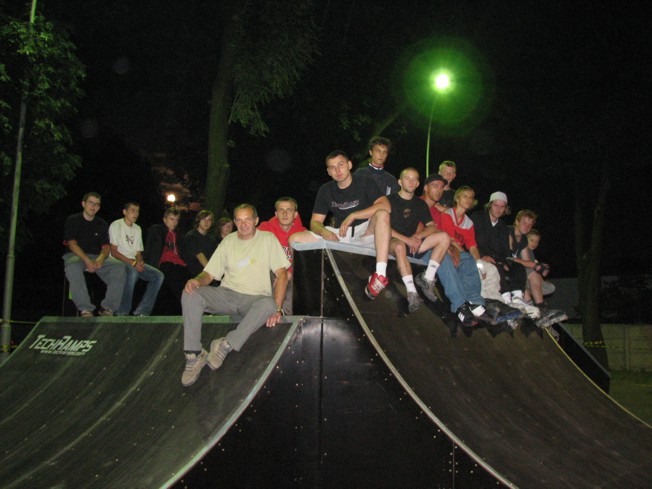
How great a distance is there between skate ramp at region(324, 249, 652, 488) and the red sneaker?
2.5 inches

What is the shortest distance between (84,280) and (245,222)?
383cm

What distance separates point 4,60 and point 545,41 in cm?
1628

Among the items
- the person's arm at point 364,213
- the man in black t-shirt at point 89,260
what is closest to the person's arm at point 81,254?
the man in black t-shirt at point 89,260

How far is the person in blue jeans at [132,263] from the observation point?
331 inches

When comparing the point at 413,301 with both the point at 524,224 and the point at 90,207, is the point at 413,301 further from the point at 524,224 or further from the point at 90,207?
the point at 90,207

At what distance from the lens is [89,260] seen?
813 cm

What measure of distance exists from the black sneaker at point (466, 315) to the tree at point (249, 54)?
9.39 metres

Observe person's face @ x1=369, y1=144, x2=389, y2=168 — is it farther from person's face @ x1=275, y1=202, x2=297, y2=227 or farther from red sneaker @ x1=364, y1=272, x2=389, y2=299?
red sneaker @ x1=364, y1=272, x2=389, y2=299

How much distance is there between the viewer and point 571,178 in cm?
2291

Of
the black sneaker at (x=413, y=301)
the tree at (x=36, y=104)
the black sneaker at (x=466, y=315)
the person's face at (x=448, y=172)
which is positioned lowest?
the black sneaker at (x=466, y=315)

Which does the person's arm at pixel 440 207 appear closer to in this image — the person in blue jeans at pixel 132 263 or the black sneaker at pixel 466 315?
the black sneaker at pixel 466 315

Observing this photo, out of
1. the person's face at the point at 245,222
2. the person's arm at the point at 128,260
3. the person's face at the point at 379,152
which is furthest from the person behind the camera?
the person's arm at the point at 128,260

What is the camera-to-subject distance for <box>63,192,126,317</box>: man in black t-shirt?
26.6ft

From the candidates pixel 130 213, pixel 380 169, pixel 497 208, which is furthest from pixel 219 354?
pixel 130 213
